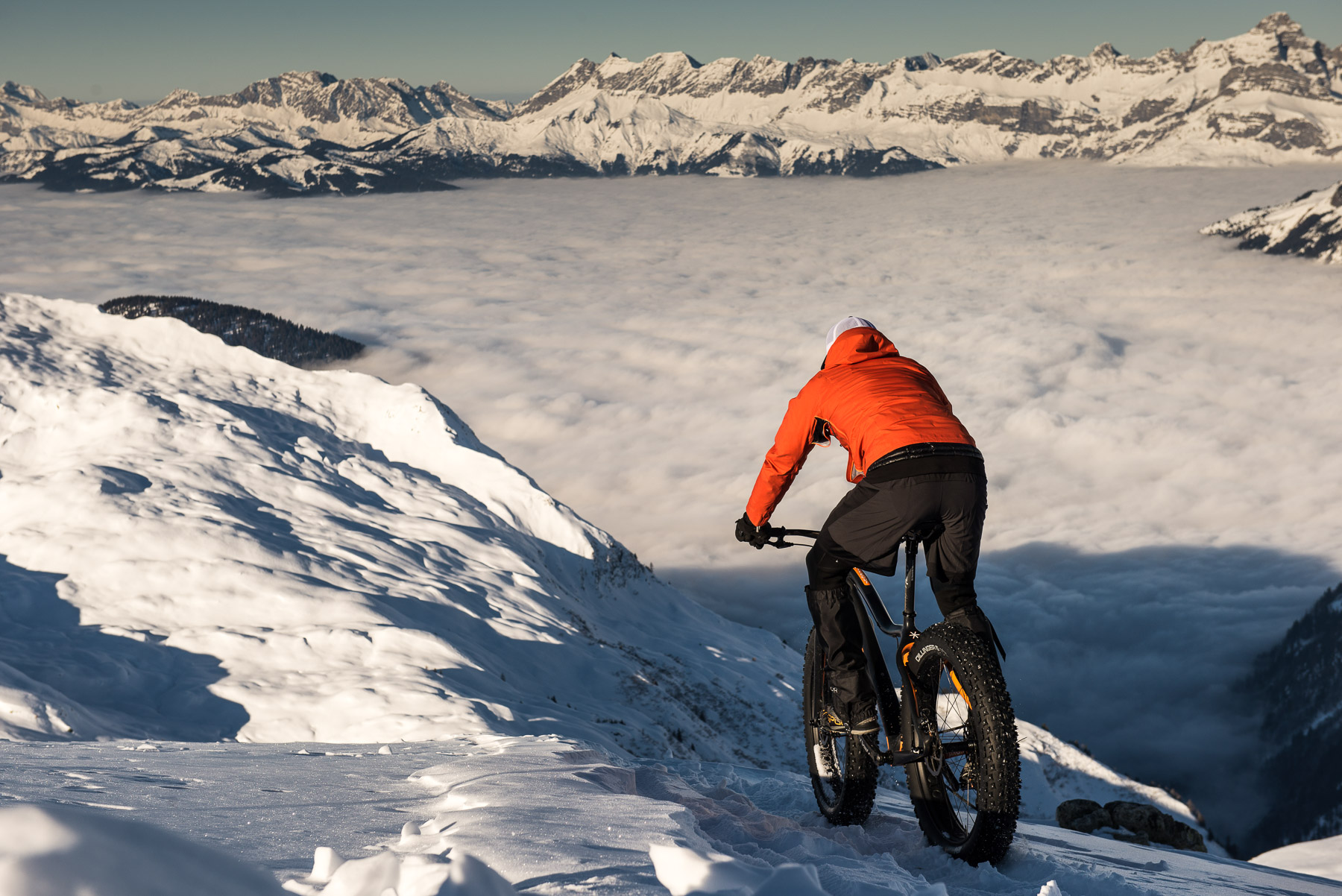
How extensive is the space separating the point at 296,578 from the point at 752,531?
76.0 ft

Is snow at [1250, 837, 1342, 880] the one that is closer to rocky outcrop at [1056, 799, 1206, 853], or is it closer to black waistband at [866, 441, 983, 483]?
rocky outcrop at [1056, 799, 1206, 853]

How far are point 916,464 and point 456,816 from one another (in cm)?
330

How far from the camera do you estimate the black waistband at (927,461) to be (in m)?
5.20

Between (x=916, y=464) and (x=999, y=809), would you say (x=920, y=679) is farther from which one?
(x=916, y=464)

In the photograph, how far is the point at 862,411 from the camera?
18.2 feet

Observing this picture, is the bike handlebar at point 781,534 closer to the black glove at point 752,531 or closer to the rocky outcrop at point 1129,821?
the black glove at point 752,531

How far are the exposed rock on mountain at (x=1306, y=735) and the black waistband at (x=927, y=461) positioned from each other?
494 feet

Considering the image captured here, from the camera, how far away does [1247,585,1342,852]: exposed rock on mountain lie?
13362 cm

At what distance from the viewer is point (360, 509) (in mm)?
38031

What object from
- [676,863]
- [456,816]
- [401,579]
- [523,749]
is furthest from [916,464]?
[401,579]

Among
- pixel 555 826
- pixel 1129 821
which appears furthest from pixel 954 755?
pixel 1129 821

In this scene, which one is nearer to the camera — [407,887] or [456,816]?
[407,887]

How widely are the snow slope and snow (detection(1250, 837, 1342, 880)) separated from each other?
38.6ft

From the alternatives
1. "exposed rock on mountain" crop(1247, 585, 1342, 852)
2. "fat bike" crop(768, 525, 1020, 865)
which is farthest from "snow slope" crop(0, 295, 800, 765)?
"exposed rock on mountain" crop(1247, 585, 1342, 852)
